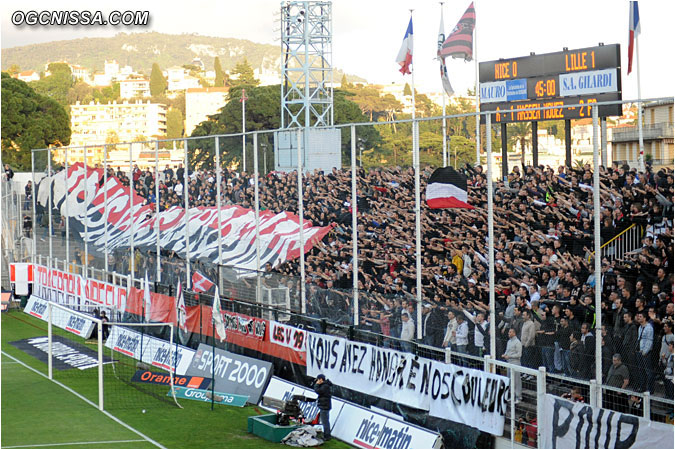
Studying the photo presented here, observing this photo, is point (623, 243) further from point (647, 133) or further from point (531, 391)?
point (647, 133)

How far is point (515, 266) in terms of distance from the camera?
18.8 m

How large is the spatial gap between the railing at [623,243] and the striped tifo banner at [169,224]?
8.93 m

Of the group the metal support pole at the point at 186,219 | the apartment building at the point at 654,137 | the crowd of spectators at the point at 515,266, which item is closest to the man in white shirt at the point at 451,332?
the crowd of spectators at the point at 515,266

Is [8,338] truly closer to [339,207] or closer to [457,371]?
[339,207]

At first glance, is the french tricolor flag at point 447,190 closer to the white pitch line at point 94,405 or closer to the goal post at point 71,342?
the white pitch line at point 94,405

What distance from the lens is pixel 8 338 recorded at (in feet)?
106

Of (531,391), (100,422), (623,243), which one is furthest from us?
(100,422)

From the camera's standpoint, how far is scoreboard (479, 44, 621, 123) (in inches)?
1004

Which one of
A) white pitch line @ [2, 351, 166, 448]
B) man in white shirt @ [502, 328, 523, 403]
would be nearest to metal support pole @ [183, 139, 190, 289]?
white pitch line @ [2, 351, 166, 448]

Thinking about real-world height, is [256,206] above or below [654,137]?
below

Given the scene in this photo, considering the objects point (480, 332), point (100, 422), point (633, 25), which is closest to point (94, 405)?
point (100, 422)

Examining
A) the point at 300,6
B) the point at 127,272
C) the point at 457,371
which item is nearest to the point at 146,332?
the point at 127,272

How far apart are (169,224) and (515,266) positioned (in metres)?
15.5

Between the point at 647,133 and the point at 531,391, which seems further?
the point at 647,133
